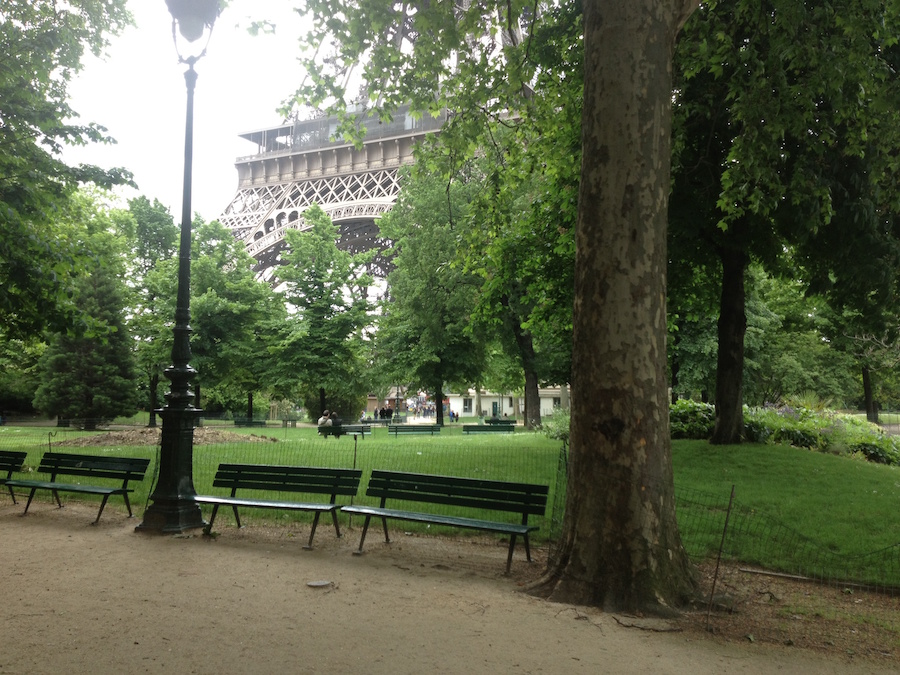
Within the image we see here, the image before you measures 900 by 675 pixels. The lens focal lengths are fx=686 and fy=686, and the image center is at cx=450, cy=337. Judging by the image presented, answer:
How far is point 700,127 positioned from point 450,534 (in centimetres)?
919

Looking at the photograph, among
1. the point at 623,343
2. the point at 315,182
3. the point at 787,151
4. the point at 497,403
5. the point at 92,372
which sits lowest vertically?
the point at 497,403

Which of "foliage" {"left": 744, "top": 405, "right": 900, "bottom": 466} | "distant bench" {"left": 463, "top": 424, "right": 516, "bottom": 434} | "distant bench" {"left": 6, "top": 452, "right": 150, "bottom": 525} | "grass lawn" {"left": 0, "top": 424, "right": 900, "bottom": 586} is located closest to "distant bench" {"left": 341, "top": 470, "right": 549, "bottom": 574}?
"grass lawn" {"left": 0, "top": 424, "right": 900, "bottom": 586}

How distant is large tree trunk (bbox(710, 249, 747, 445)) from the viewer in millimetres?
13977

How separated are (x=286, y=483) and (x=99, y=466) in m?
3.05

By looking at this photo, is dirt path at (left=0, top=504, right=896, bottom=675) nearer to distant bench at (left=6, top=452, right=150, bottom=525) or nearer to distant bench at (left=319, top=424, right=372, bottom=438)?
distant bench at (left=6, top=452, right=150, bottom=525)

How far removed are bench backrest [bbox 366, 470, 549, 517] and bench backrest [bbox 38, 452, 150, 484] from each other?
11.6 feet

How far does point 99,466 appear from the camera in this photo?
9797mm

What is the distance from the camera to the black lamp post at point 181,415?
843 cm

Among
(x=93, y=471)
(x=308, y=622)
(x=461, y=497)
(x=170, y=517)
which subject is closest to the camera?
Result: (x=308, y=622)

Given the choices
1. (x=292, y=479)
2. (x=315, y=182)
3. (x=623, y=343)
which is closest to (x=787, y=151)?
(x=623, y=343)

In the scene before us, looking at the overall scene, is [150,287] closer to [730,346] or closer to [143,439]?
[143,439]

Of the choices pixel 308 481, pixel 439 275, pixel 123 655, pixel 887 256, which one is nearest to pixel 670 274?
pixel 887 256

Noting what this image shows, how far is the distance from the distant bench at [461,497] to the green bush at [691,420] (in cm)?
932

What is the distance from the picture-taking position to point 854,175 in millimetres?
11711
